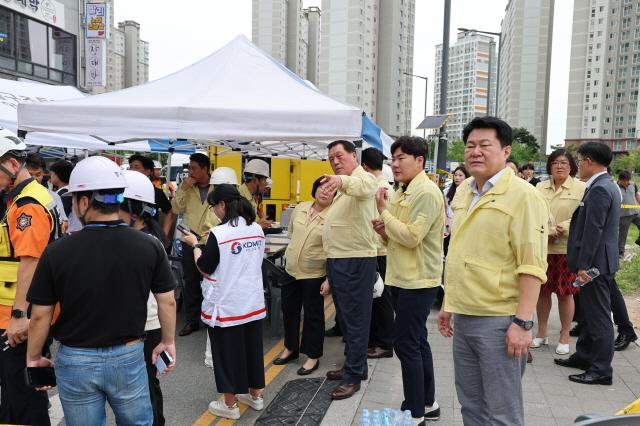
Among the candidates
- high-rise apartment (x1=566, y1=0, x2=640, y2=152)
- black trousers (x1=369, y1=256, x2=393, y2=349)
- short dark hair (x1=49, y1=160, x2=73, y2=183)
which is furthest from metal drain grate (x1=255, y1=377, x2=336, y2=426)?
high-rise apartment (x1=566, y1=0, x2=640, y2=152)

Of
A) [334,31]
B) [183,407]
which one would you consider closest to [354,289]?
[183,407]

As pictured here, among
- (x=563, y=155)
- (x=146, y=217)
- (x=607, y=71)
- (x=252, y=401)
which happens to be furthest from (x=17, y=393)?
(x=607, y=71)

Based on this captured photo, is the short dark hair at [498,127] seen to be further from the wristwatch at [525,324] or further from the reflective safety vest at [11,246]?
the reflective safety vest at [11,246]

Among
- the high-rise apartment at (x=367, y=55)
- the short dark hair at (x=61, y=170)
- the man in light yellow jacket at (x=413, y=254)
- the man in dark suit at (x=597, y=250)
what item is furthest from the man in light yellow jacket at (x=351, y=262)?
the high-rise apartment at (x=367, y=55)

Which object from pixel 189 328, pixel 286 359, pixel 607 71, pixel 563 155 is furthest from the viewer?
pixel 607 71

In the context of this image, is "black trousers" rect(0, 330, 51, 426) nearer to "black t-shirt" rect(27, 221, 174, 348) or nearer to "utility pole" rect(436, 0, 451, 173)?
"black t-shirt" rect(27, 221, 174, 348)

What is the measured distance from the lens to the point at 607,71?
81.5 metres

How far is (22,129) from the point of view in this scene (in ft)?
15.4

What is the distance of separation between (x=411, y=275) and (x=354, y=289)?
2.34 feet

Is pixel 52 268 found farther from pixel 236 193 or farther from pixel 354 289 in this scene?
pixel 354 289

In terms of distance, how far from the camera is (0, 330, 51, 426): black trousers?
2.82m

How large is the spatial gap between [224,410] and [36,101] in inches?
191

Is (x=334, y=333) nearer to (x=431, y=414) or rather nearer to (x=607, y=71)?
(x=431, y=414)

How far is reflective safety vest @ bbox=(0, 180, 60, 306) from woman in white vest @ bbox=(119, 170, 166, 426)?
17.6 inches
